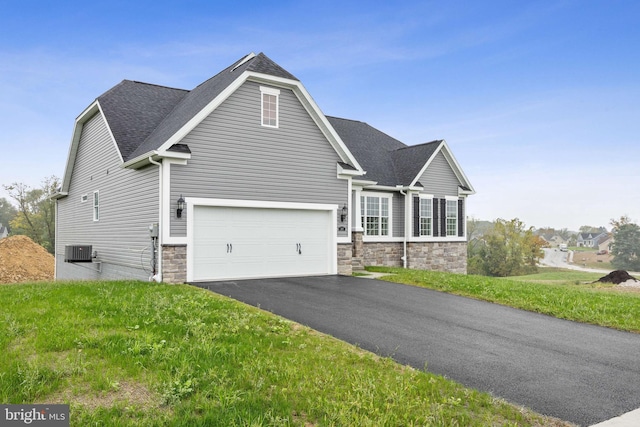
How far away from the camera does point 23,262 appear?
28672 mm

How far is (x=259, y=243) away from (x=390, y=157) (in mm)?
10769

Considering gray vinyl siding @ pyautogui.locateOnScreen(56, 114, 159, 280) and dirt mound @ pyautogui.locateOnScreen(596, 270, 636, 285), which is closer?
gray vinyl siding @ pyautogui.locateOnScreen(56, 114, 159, 280)

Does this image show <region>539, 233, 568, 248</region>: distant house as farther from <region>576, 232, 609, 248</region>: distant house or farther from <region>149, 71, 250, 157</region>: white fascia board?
<region>149, 71, 250, 157</region>: white fascia board

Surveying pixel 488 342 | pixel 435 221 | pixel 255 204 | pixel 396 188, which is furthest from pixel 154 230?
pixel 435 221

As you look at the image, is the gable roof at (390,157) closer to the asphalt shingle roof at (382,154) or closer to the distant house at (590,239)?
the asphalt shingle roof at (382,154)

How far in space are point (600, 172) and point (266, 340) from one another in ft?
105

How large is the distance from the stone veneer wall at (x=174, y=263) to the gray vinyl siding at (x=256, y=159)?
456 millimetres

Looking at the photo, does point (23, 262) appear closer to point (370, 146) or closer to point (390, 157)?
point (370, 146)

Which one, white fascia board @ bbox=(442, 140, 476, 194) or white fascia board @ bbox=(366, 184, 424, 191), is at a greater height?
white fascia board @ bbox=(442, 140, 476, 194)

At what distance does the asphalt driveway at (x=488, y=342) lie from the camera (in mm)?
4902

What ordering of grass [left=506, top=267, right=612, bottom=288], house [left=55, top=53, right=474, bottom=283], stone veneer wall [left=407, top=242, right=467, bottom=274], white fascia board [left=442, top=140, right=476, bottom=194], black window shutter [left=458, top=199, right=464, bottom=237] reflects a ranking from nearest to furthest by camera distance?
house [left=55, top=53, right=474, bottom=283] < grass [left=506, top=267, right=612, bottom=288] < stone veneer wall [left=407, top=242, right=467, bottom=274] < white fascia board [left=442, top=140, right=476, bottom=194] < black window shutter [left=458, top=199, right=464, bottom=237]

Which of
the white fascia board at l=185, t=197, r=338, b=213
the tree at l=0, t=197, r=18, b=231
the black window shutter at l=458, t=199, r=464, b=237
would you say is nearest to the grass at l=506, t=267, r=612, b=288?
the black window shutter at l=458, t=199, r=464, b=237

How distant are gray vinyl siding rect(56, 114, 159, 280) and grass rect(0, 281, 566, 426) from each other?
6545 mm

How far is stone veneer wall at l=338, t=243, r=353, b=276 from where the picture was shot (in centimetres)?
1576
